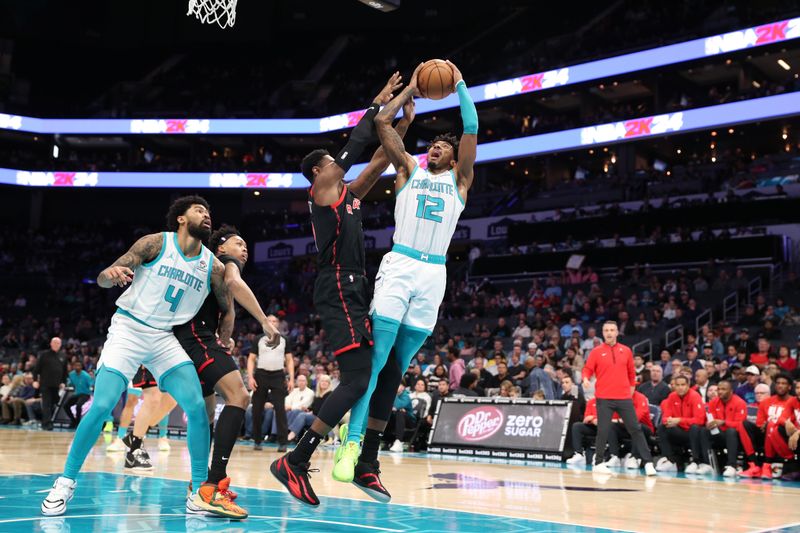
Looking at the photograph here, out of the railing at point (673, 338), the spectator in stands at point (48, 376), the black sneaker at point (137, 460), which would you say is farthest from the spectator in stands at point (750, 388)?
the spectator in stands at point (48, 376)

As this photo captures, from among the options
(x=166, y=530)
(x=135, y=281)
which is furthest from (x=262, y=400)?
(x=166, y=530)

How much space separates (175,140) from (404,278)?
41.6 meters

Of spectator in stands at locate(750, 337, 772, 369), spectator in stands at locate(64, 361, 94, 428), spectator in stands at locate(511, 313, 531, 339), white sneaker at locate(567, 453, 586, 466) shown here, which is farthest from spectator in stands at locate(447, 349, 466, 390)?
spectator in stands at locate(64, 361, 94, 428)

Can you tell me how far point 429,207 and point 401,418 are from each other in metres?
9.44

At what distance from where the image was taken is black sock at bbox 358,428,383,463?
570 cm

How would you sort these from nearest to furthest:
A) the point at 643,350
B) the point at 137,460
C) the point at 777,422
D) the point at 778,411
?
the point at 137,460, the point at 777,422, the point at 778,411, the point at 643,350

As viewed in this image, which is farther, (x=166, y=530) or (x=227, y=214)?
(x=227, y=214)

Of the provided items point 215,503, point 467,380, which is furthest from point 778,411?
point 215,503

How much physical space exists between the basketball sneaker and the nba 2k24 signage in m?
8.17

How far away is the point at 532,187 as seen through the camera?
35719 mm

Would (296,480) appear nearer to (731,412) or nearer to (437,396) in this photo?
(731,412)

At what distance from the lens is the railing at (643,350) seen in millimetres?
19237

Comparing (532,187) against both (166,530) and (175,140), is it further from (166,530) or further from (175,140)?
(166,530)

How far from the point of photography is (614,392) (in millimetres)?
11516
